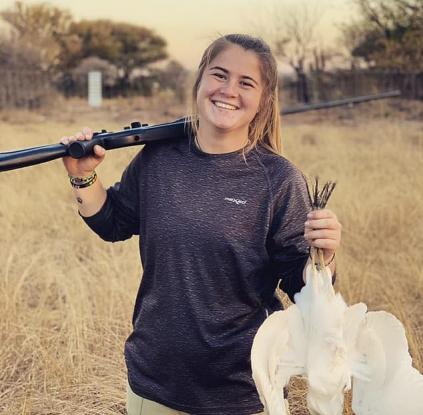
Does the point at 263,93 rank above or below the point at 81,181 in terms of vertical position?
above

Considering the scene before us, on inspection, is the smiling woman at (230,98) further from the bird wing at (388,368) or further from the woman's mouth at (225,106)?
the bird wing at (388,368)

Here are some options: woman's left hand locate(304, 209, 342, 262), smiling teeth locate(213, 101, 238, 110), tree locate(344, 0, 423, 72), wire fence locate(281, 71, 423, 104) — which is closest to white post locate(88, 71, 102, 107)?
wire fence locate(281, 71, 423, 104)

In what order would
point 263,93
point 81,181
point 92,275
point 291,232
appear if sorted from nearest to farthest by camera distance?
1. point 291,232
2. point 263,93
3. point 81,181
4. point 92,275

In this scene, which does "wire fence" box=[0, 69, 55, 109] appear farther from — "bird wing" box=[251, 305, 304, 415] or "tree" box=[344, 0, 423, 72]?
"bird wing" box=[251, 305, 304, 415]

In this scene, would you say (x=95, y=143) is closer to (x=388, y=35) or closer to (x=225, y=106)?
(x=225, y=106)

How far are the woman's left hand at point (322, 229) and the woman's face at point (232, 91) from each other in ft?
1.41

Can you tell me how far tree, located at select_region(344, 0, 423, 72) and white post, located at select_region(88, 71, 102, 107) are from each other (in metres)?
9.62

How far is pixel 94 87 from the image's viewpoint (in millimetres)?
26547

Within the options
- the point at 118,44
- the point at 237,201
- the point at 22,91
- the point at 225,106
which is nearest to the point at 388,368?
the point at 237,201

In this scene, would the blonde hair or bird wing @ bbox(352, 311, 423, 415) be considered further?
the blonde hair

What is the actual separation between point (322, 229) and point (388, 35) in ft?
68.9

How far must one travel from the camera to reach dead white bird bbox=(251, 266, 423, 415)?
1.42 meters

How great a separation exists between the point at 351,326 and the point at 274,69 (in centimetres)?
78

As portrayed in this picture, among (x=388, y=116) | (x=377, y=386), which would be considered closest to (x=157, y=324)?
(x=377, y=386)
